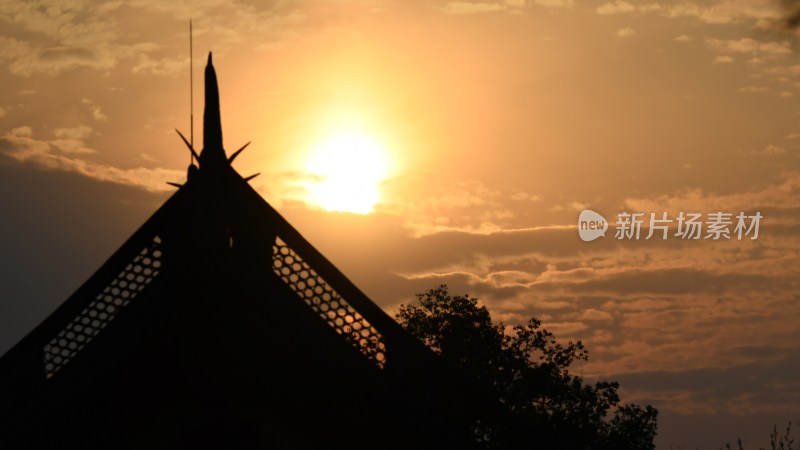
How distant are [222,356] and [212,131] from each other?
9.16ft

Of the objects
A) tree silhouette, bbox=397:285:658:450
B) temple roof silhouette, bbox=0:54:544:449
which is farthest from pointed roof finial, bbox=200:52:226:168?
tree silhouette, bbox=397:285:658:450

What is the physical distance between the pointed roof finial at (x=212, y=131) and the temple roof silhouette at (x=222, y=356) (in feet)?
0.06

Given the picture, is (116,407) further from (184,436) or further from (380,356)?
(380,356)

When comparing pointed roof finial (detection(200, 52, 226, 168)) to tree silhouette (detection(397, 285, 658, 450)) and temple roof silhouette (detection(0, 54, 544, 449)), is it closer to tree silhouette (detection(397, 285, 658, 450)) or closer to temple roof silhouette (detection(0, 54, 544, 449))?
temple roof silhouette (detection(0, 54, 544, 449))

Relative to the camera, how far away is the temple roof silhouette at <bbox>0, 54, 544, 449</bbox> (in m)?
13.1

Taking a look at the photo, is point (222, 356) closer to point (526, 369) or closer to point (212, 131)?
point (212, 131)

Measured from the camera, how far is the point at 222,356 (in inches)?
527

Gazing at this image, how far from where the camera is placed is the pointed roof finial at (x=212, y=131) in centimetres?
1356

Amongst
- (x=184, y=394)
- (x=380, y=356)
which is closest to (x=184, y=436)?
(x=184, y=394)

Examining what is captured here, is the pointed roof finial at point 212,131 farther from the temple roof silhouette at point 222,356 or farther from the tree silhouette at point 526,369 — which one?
the tree silhouette at point 526,369

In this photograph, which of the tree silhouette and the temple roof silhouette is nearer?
the temple roof silhouette

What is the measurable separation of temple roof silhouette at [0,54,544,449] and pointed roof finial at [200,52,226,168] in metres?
0.02

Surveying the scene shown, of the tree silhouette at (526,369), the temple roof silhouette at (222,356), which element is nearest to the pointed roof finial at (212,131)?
the temple roof silhouette at (222,356)

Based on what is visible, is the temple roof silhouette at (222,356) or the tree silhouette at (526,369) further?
the tree silhouette at (526,369)
